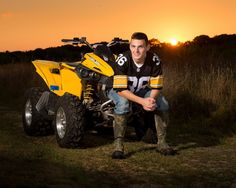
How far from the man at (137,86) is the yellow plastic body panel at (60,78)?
2.23 ft

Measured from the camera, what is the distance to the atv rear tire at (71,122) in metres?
7.15

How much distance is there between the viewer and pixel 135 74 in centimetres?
684

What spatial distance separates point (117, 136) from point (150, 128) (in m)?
0.96

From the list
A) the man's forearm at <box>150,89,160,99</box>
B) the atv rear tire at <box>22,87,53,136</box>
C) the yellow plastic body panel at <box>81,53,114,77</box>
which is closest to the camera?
the man's forearm at <box>150,89,160,99</box>

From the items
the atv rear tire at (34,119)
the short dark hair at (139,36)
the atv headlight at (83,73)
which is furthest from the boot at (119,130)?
the atv rear tire at (34,119)

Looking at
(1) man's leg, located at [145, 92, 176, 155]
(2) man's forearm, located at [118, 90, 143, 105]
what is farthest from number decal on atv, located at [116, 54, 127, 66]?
(1) man's leg, located at [145, 92, 176, 155]

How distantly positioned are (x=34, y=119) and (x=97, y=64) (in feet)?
6.25

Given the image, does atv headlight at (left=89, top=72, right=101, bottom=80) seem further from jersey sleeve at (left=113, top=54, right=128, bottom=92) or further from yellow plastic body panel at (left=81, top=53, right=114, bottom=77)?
jersey sleeve at (left=113, top=54, right=128, bottom=92)

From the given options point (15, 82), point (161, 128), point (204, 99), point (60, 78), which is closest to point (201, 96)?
point (204, 99)

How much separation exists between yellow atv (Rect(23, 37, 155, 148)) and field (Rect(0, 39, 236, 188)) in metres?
0.32

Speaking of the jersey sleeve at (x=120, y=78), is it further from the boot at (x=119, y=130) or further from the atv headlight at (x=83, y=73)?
the atv headlight at (x=83, y=73)

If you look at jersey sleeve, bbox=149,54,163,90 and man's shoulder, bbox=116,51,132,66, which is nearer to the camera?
man's shoulder, bbox=116,51,132,66

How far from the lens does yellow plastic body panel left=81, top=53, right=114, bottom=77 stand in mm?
7020

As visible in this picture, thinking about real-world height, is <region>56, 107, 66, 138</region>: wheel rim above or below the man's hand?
below
